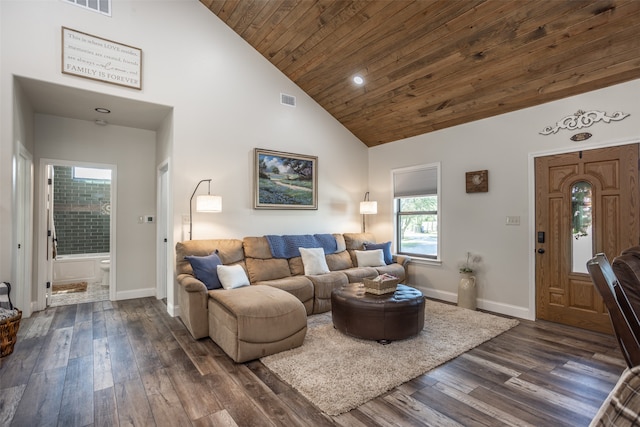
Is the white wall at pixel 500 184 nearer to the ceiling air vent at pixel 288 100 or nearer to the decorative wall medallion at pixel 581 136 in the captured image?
the decorative wall medallion at pixel 581 136

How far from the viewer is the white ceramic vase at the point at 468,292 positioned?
14.2 ft

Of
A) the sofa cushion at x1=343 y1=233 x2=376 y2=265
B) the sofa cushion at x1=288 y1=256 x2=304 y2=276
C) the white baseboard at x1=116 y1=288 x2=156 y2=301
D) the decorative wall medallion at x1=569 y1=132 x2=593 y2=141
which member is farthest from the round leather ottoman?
the white baseboard at x1=116 y1=288 x2=156 y2=301

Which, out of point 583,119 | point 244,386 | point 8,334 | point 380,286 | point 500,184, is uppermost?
point 583,119

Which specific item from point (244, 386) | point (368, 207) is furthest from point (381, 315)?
point (368, 207)

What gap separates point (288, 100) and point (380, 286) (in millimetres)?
3276

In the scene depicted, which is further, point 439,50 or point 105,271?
point 105,271

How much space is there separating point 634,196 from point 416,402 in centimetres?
305

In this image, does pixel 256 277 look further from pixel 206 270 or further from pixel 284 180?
pixel 284 180

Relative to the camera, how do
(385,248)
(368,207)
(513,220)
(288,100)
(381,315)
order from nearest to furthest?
(381,315) < (513,220) < (288,100) < (385,248) < (368,207)

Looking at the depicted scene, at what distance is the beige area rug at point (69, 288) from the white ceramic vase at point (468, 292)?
5.92m

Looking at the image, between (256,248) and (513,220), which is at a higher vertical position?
(513,220)

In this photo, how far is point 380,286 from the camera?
329 cm

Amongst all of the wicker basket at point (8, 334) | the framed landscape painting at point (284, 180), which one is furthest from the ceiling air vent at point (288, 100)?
the wicker basket at point (8, 334)

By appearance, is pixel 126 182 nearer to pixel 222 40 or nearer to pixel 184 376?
pixel 222 40
